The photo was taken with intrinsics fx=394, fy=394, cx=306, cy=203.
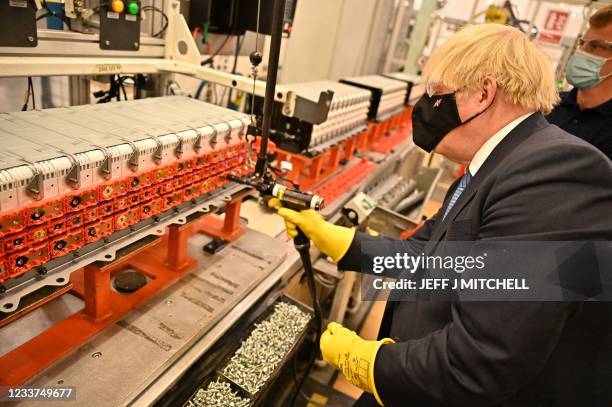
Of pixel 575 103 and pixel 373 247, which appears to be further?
pixel 575 103

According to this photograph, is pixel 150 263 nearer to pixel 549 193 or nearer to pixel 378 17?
pixel 549 193

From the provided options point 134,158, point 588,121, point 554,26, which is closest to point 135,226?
point 134,158

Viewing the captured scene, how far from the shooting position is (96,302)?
4.47ft

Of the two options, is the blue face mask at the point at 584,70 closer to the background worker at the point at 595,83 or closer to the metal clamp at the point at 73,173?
the background worker at the point at 595,83

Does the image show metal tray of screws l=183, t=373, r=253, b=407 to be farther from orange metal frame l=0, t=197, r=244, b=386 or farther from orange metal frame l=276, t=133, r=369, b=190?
orange metal frame l=276, t=133, r=369, b=190

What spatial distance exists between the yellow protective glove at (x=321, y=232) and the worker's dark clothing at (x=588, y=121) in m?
1.70

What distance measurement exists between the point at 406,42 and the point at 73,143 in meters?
6.39

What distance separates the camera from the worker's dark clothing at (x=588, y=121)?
2271 millimetres

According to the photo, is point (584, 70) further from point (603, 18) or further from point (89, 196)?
point (89, 196)

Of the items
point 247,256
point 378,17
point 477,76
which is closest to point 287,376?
point 247,256

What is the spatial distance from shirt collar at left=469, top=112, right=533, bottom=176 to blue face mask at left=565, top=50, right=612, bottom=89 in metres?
1.67

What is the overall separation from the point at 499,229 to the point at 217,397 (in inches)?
46.9

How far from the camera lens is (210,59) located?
2.84 metres

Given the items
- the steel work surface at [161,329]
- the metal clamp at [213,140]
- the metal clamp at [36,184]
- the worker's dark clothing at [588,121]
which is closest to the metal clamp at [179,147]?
the metal clamp at [213,140]
